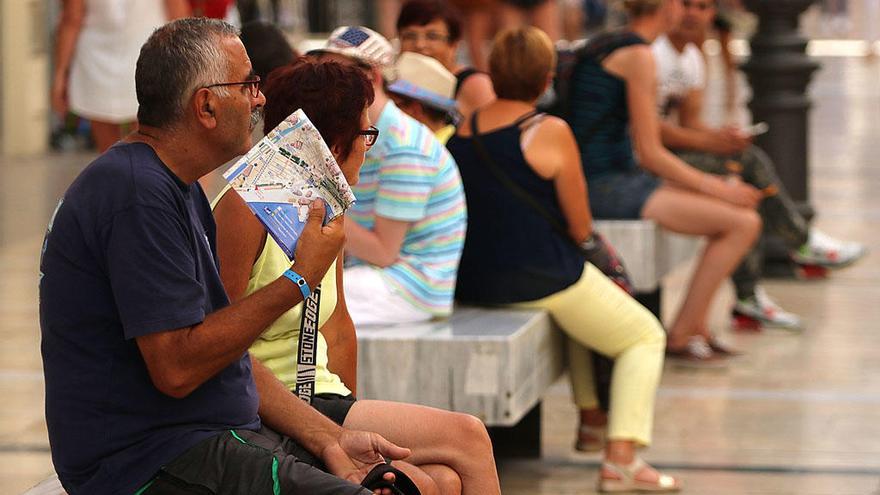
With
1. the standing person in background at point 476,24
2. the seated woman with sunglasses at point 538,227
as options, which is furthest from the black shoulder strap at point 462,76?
the standing person in background at point 476,24

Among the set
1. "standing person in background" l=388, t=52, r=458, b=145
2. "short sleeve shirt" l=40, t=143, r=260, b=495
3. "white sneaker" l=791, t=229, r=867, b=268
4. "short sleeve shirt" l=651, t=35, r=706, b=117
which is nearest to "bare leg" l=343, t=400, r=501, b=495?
"short sleeve shirt" l=40, t=143, r=260, b=495

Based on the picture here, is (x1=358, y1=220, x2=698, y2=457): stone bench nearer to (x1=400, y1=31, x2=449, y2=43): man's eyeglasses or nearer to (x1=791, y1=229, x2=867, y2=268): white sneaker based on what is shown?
(x1=400, y1=31, x2=449, y2=43): man's eyeglasses

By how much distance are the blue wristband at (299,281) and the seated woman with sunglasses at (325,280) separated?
49cm

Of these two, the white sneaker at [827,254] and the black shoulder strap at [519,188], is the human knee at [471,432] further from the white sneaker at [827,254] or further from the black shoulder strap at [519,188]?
the white sneaker at [827,254]

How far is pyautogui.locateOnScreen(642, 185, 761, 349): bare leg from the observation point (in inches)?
288

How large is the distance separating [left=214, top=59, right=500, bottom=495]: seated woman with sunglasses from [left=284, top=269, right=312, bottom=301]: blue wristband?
49 cm

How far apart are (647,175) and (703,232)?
357mm

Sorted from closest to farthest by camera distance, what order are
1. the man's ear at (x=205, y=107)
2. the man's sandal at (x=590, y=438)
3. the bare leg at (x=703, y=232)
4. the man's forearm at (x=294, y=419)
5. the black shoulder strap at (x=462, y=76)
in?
the man's ear at (x=205, y=107)
the man's forearm at (x=294, y=419)
the man's sandal at (x=590, y=438)
the black shoulder strap at (x=462, y=76)
the bare leg at (x=703, y=232)

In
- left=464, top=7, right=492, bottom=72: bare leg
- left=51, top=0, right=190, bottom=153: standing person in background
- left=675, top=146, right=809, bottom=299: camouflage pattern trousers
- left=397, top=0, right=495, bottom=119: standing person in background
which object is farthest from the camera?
left=464, top=7, right=492, bottom=72: bare leg

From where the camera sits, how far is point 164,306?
9.82 ft

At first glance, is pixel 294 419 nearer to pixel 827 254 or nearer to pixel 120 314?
pixel 120 314

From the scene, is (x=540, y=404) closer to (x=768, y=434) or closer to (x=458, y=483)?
(x=768, y=434)

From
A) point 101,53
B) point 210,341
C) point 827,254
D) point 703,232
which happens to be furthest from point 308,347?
point 827,254

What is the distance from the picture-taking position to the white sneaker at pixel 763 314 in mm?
8156
